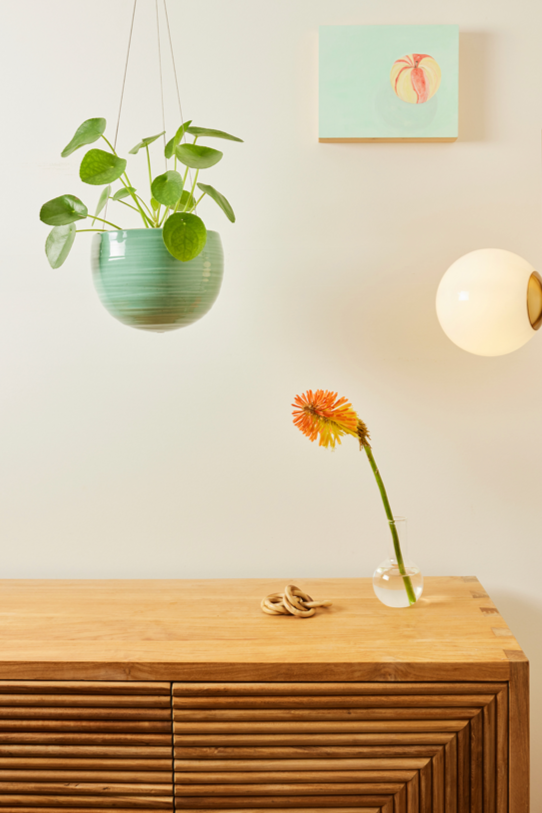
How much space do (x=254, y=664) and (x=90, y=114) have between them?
51.4 inches

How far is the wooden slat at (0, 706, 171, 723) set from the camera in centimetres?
112

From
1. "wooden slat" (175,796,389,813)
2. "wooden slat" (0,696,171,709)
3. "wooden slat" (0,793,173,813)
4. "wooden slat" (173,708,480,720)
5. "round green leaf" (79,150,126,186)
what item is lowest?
"wooden slat" (0,793,173,813)

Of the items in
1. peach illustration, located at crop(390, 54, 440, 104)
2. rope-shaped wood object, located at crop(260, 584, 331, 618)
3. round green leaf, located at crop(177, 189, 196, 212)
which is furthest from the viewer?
peach illustration, located at crop(390, 54, 440, 104)

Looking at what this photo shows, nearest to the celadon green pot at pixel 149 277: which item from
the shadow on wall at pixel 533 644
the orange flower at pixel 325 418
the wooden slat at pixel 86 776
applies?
the orange flower at pixel 325 418

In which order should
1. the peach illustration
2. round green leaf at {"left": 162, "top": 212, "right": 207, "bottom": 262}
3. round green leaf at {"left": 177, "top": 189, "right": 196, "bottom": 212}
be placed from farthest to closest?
the peach illustration < round green leaf at {"left": 177, "top": 189, "right": 196, "bottom": 212} < round green leaf at {"left": 162, "top": 212, "right": 207, "bottom": 262}

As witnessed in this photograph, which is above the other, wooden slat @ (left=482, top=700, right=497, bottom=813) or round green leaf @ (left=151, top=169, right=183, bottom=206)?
round green leaf @ (left=151, top=169, right=183, bottom=206)

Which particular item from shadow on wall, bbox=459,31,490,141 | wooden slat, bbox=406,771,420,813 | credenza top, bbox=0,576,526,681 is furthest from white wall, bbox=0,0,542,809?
wooden slat, bbox=406,771,420,813

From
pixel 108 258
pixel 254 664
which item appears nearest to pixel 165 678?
pixel 254 664

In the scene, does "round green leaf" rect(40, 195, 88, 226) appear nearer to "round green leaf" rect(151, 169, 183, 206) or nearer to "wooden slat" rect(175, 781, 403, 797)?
"round green leaf" rect(151, 169, 183, 206)

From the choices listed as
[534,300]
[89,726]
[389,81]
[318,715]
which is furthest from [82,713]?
[389,81]

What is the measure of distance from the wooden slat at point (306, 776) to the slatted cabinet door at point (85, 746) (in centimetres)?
11

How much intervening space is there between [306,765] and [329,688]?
148 mm

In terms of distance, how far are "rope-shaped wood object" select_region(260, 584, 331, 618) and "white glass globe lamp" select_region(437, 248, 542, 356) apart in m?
0.63

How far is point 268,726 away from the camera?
43.6 inches
